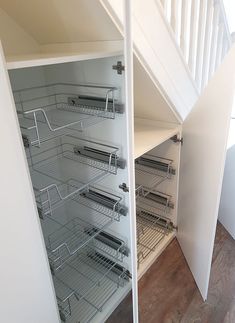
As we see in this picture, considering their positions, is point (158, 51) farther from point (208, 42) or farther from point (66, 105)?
point (208, 42)

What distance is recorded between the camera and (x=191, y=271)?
1.71 m

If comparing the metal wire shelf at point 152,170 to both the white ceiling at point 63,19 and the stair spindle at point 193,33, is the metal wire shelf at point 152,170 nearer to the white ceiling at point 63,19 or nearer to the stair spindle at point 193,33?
the stair spindle at point 193,33

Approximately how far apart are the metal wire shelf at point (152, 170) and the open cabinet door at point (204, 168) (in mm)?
116

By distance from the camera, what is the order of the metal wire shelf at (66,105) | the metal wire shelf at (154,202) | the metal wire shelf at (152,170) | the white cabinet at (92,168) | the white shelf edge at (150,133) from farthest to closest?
the metal wire shelf at (154,202)
the metal wire shelf at (152,170)
the white shelf edge at (150,133)
the metal wire shelf at (66,105)
the white cabinet at (92,168)

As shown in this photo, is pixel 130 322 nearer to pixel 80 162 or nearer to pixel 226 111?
pixel 80 162

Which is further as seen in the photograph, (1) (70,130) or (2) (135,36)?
(1) (70,130)

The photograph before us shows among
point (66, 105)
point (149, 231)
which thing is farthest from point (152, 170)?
point (66, 105)

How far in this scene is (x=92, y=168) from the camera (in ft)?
4.70

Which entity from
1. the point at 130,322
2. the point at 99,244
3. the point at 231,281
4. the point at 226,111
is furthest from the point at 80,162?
the point at 231,281

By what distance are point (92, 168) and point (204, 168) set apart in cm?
62

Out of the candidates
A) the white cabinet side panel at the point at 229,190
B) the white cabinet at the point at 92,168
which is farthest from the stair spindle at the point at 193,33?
the white cabinet side panel at the point at 229,190

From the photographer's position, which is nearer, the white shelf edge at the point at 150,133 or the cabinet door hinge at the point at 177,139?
the white shelf edge at the point at 150,133

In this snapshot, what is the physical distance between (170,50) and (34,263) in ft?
3.87

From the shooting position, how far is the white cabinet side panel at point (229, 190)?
1818mm
